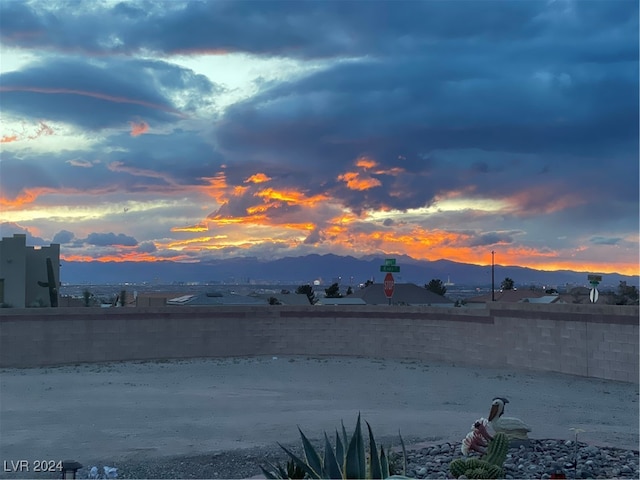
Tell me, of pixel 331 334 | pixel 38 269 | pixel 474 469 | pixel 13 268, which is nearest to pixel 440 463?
pixel 474 469

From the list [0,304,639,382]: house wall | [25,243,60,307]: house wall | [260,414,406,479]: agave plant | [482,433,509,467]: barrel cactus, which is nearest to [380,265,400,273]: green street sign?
[0,304,639,382]: house wall

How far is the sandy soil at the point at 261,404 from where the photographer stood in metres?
12.8

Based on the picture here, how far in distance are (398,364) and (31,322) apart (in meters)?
13.4

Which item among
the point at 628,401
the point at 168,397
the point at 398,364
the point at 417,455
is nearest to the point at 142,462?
the point at 417,455

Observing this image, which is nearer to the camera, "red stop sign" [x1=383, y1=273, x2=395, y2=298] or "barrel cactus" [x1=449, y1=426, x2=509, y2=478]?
"barrel cactus" [x1=449, y1=426, x2=509, y2=478]

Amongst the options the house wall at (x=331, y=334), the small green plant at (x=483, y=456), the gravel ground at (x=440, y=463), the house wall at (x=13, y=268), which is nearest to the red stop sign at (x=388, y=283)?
the house wall at (x=331, y=334)

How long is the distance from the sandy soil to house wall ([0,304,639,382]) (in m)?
0.86

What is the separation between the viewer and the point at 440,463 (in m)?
10.2

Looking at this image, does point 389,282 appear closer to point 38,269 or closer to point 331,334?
point 331,334

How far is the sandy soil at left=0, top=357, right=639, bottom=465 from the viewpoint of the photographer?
1275cm

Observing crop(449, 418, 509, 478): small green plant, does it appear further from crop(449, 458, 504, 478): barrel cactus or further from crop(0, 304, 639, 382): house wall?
crop(0, 304, 639, 382): house wall

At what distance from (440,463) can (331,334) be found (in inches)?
742

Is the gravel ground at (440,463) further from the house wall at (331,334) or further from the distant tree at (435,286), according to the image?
the distant tree at (435,286)

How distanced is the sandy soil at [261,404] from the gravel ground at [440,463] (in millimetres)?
612
